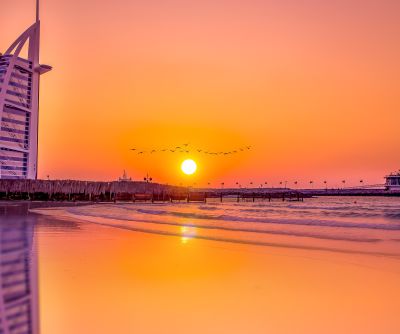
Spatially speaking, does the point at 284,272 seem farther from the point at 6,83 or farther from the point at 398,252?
the point at 6,83

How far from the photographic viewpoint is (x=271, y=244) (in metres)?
16.7

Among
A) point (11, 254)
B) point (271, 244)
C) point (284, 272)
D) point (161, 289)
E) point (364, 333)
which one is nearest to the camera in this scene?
point (364, 333)

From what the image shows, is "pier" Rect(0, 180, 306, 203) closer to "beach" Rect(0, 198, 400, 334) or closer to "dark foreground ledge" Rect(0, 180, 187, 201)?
"dark foreground ledge" Rect(0, 180, 187, 201)

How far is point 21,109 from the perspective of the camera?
138750mm

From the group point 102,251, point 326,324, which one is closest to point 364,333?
point 326,324

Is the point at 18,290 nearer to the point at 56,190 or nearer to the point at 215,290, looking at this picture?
the point at 215,290

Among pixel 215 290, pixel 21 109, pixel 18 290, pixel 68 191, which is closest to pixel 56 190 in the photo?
pixel 68 191

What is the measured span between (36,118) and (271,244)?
138m

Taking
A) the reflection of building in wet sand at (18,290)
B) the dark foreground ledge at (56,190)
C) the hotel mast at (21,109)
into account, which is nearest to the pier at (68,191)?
the dark foreground ledge at (56,190)

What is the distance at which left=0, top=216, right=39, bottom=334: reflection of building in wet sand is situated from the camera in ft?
18.1

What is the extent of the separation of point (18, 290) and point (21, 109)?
14183cm

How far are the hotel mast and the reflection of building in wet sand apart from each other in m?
126

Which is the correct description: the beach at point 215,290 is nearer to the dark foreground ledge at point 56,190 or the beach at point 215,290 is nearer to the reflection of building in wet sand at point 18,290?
the reflection of building in wet sand at point 18,290

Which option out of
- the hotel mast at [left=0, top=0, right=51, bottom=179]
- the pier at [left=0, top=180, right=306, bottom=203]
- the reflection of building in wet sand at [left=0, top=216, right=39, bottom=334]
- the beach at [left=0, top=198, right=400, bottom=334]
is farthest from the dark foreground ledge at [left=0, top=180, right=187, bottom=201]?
the beach at [left=0, top=198, right=400, bottom=334]
